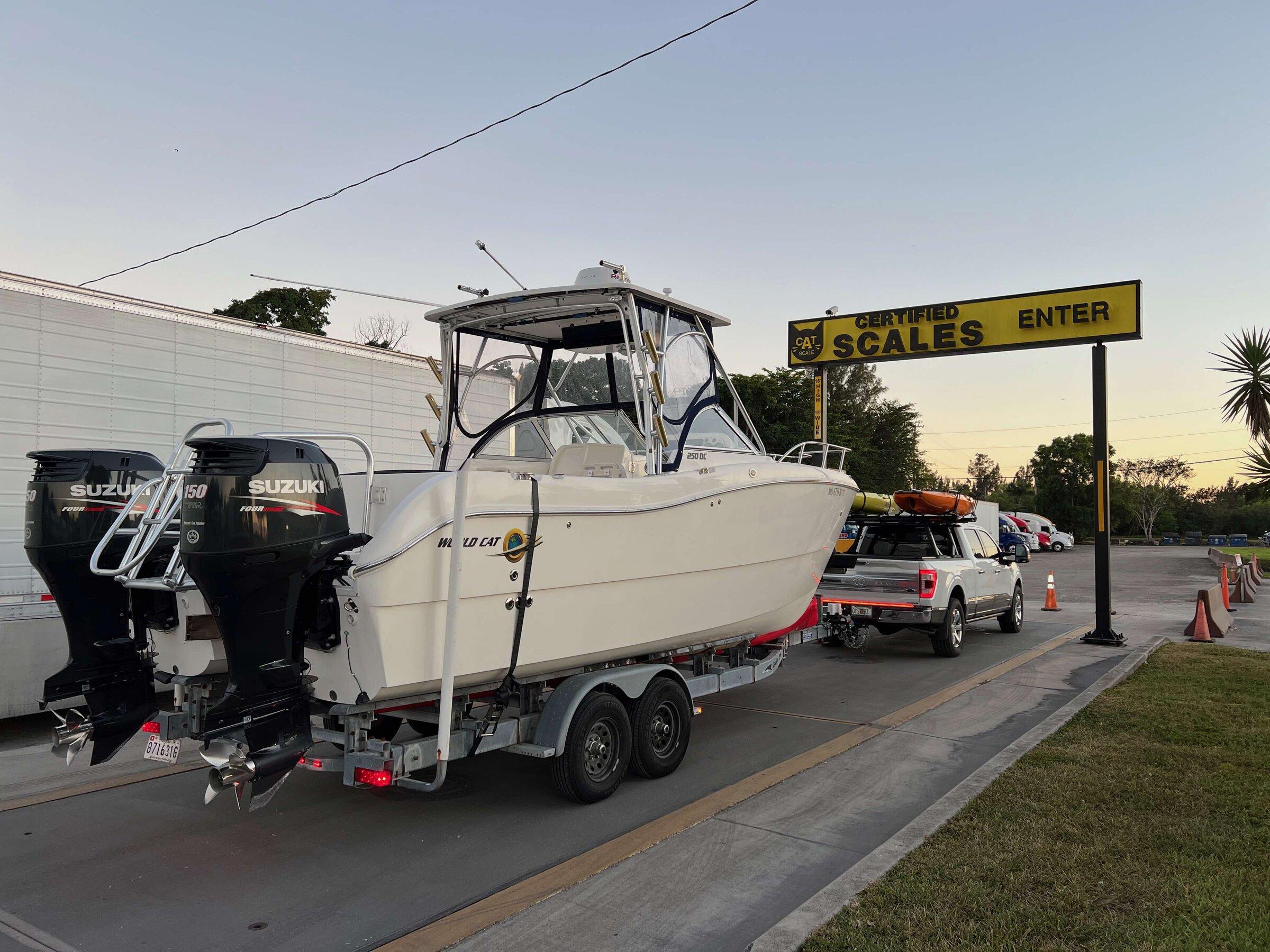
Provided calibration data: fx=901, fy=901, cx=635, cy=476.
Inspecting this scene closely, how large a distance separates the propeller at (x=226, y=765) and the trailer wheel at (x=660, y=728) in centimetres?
254

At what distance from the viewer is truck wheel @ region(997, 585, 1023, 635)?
13.8m

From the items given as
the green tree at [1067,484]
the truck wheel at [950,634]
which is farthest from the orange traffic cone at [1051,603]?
the green tree at [1067,484]

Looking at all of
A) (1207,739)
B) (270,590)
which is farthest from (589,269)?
(1207,739)

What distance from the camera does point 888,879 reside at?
4180 millimetres

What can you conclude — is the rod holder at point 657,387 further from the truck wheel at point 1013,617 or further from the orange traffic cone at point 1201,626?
the orange traffic cone at point 1201,626

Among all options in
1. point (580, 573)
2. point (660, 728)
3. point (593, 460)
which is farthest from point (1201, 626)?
point (580, 573)

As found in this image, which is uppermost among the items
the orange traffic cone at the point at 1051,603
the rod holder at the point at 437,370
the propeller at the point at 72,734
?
the rod holder at the point at 437,370

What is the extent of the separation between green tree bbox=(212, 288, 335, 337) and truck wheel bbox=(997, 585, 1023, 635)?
27386mm

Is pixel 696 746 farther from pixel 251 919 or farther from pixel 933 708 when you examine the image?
pixel 251 919

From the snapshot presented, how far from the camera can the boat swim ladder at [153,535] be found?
14.9 ft

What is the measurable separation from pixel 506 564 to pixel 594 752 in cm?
156

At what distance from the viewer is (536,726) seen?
5.39 meters

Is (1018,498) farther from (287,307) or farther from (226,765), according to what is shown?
(226,765)

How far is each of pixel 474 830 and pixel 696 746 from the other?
2.32 meters
